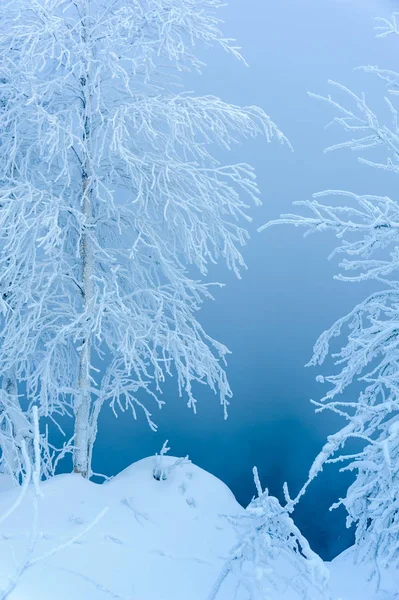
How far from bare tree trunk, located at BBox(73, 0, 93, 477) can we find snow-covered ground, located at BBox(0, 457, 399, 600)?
47 centimetres

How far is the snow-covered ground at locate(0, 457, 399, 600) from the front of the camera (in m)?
4.61

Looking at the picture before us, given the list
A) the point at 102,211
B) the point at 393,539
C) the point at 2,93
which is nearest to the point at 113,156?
the point at 102,211

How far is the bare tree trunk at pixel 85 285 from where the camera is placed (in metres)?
5.73

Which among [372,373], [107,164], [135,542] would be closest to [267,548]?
[372,373]

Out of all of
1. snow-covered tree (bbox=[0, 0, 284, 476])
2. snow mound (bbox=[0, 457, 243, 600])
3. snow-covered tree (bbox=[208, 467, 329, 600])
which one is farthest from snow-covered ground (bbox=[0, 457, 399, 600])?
snow-covered tree (bbox=[0, 0, 284, 476])

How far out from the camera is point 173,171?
19.0 feet

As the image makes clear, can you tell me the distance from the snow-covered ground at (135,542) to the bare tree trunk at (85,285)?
1.53ft

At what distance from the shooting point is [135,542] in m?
5.49

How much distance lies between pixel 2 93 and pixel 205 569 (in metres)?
5.10

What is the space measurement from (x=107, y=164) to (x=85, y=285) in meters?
1.36

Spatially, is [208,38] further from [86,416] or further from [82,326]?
[86,416]

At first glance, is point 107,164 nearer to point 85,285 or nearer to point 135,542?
point 85,285

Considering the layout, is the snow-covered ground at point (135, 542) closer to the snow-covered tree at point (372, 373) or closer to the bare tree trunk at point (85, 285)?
the bare tree trunk at point (85, 285)

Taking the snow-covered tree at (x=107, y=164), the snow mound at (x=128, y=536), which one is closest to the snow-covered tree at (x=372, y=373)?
the snow-covered tree at (x=107, y=164)
